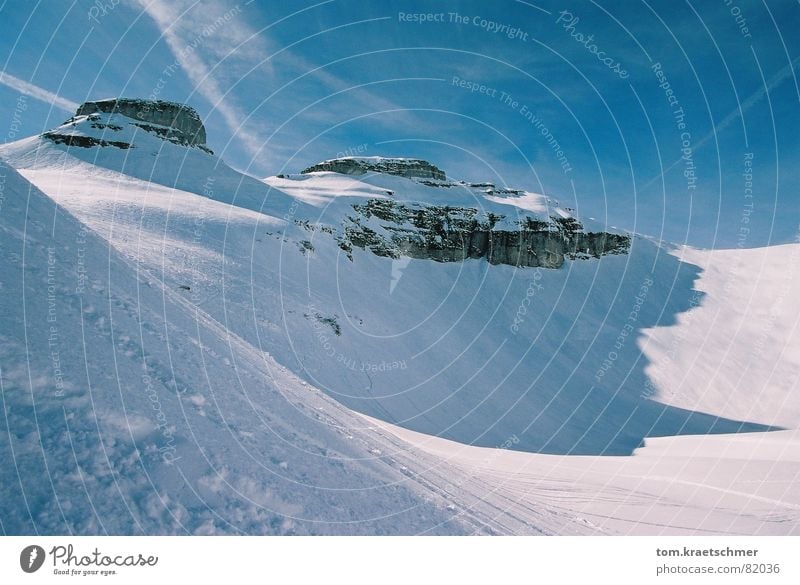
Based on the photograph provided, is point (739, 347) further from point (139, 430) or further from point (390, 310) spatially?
point (139, 430)

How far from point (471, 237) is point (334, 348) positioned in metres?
39.3

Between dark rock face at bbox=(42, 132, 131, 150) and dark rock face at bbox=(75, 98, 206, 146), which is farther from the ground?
dark rock face at bbox=(75, 98, 206, 146)

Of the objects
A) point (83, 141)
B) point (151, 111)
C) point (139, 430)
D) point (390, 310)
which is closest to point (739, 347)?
point (390, 310)

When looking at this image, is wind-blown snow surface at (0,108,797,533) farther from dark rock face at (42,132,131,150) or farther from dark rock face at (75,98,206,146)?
dark rock face at (75,98,206,146)

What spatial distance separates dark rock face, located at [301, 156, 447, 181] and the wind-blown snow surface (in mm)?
13215

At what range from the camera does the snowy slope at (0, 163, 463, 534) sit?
5.12 metres

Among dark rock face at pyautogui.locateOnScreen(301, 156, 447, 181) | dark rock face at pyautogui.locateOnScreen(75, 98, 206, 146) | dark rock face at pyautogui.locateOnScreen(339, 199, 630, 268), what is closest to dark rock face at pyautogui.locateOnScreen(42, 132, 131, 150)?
dark rock face at pyautogui.locateOnScreen(75, 98, 206, 146)

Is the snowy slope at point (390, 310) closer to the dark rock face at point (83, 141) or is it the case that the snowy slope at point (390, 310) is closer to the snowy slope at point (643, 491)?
the dark rock face at point (83, 141)

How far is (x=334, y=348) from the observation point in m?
27.1

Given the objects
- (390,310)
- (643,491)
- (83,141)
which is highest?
(83,141)

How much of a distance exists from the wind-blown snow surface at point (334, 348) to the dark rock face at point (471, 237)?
2.12 m

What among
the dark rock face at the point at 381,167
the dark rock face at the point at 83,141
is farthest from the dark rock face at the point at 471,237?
the dark rock face at the point at 381,167

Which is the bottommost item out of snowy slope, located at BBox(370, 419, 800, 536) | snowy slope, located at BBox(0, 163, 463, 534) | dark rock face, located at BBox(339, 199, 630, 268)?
snowy slope, located at BBox(370, 419, 800, 536)
